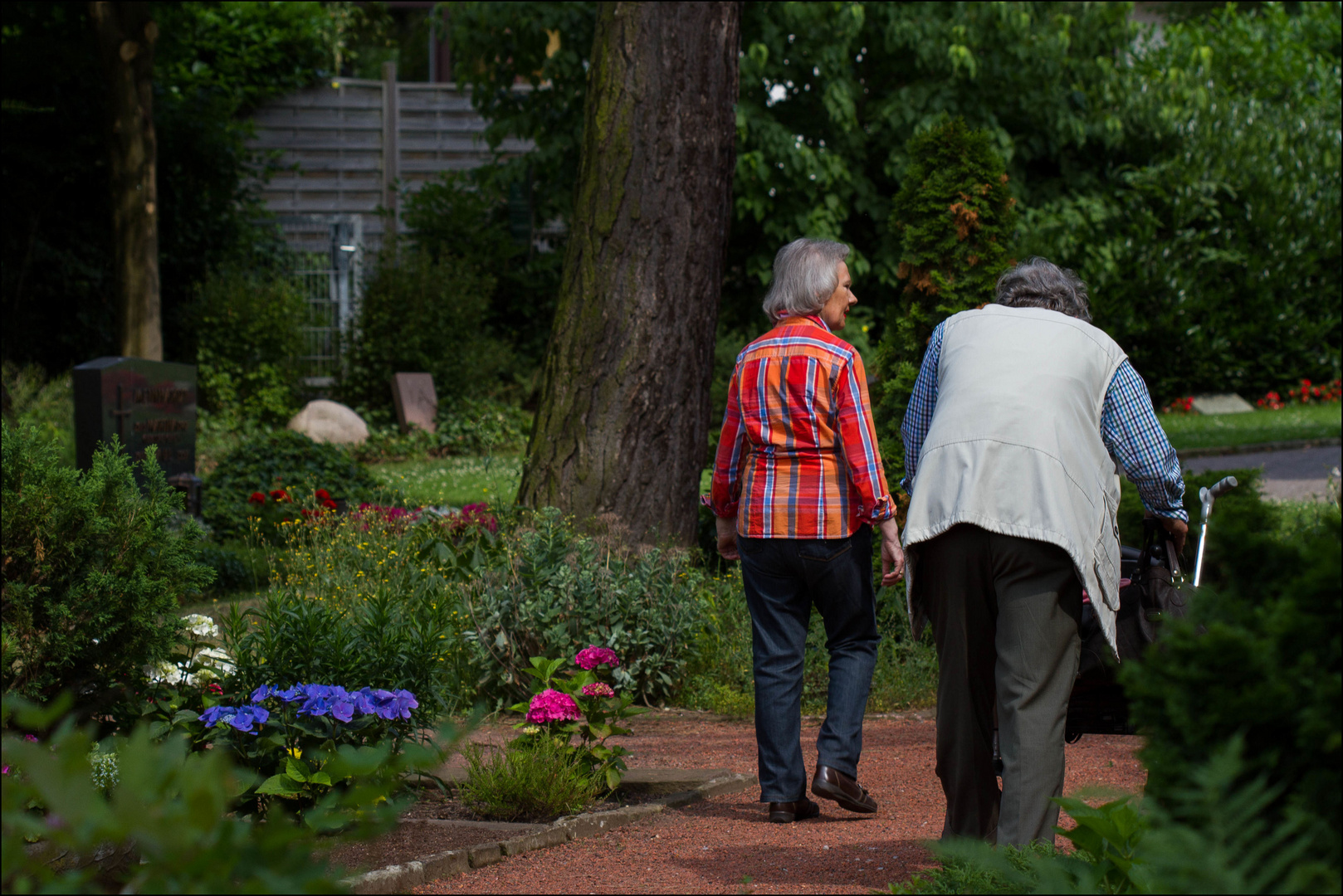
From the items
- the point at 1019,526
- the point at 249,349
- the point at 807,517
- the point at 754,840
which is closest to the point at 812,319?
the point at 807,517

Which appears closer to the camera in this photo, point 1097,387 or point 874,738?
point 1097,387

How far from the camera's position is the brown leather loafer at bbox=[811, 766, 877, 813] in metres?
3.79

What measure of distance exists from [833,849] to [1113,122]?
14811 millimetres

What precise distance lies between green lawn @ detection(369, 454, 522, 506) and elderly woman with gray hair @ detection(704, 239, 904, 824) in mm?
5890

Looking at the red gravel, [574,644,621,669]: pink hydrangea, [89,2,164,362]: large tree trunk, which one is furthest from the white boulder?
[574,644,621,669]: pink hydrangea

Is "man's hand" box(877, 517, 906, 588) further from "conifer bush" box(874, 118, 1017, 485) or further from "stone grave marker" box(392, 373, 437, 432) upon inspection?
"stone grave marker" box(392, 373, 437, 432)

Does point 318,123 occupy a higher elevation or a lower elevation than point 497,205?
higher

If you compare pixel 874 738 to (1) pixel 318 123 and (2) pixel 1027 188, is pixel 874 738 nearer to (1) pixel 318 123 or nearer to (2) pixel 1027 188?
(2) pixel 1027 188

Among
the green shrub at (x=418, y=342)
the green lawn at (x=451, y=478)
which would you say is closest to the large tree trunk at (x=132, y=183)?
the green shrub at (x=418, y=342)

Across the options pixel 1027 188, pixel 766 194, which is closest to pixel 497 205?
pixel 766 194

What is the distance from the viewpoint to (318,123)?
18.6 meters

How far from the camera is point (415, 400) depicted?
1495 cm

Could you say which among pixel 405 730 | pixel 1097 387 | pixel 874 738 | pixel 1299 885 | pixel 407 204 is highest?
pixel 407 204

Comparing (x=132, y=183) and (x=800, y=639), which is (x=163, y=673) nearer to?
(x=800, y=639)
